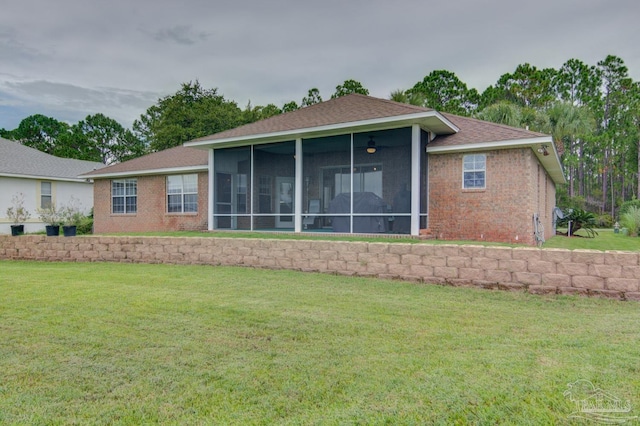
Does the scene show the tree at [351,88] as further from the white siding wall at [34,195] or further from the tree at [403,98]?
the white siding wall at [34,195]

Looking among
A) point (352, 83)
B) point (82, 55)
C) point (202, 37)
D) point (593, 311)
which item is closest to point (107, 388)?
point (593, 311)

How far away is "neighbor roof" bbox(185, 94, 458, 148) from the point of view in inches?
405

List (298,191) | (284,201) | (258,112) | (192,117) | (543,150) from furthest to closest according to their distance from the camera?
1. (258,112)
2. (192,117)
3. (284,201)
4. (298,191)
5. (543,150)

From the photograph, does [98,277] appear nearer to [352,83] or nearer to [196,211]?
[196,211]

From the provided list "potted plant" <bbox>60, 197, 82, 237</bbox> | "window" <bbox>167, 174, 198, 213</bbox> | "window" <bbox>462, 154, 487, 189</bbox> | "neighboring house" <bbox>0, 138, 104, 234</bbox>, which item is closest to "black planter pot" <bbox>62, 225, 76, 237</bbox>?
"potted plant" <bbox>60, 197, 82, 237</bbox>

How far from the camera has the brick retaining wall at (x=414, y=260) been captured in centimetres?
486

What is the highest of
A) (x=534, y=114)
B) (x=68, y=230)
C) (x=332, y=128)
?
(x=534, y=114)

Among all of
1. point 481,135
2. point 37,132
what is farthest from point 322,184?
point 37,132

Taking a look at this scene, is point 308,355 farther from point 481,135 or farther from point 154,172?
point 154,172

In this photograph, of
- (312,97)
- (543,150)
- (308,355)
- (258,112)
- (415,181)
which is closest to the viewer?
(308,355)

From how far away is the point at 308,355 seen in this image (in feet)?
10.3

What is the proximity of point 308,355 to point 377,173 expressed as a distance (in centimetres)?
850

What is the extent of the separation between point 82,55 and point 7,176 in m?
7.53

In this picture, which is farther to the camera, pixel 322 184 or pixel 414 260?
pixel 322 184
